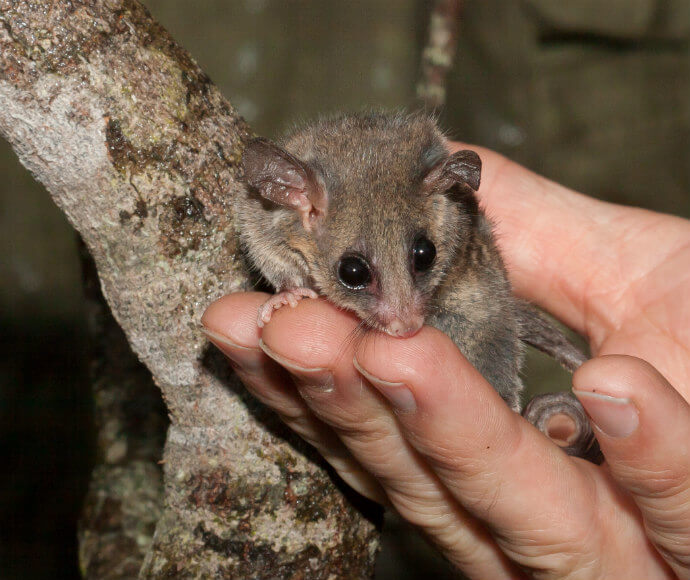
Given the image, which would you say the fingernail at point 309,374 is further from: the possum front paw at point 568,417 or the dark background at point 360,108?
the dark background at point 360,108

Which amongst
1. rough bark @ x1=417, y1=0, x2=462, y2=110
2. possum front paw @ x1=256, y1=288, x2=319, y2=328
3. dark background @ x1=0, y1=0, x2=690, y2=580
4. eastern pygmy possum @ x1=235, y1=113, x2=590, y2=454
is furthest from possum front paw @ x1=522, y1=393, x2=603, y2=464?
dark background @ x1=0, y1=0, x2=690, y2=580

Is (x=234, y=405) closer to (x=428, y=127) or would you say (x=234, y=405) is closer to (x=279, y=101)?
(x=428, y=127)

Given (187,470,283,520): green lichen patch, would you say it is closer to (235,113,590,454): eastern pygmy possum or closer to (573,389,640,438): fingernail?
(235,113,590,454): eastern pygmy possum

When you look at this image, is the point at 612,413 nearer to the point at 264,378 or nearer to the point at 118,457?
the point at 264,378

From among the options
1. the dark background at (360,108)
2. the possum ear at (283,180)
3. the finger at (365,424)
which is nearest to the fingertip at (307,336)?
the finger at (365,424)

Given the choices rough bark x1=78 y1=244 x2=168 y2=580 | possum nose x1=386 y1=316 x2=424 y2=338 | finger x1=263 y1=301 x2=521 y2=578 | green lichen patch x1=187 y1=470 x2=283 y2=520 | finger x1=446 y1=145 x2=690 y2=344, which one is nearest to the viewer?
finger x1=263 y1=301 x2=521 y2=578

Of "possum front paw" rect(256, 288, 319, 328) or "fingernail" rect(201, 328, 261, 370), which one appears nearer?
"fingernail" rect(201, 328, 261, 370)
